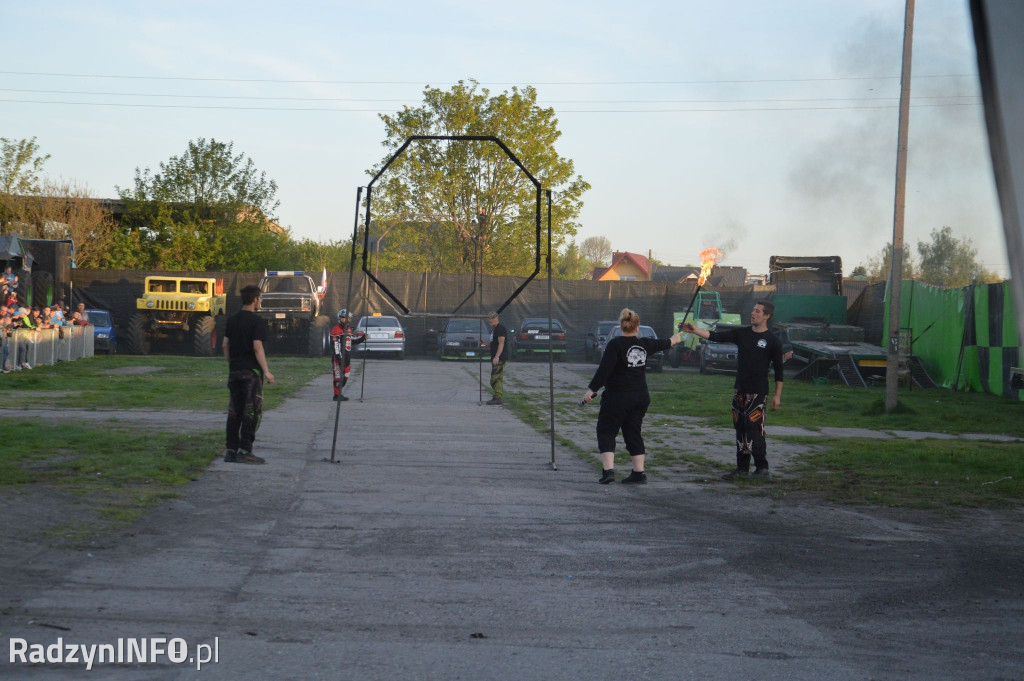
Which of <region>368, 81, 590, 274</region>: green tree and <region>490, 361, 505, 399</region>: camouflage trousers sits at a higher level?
<region>368, 81, 590, 274</region>: green tree

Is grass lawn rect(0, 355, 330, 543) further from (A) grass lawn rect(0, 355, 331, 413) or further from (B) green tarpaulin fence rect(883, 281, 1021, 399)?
(B) green tarpaulin fence rect(883, 281, 1021, 399)

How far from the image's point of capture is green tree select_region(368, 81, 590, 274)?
42.3 m

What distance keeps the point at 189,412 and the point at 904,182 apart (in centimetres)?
1289

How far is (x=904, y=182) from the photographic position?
17.9 meters

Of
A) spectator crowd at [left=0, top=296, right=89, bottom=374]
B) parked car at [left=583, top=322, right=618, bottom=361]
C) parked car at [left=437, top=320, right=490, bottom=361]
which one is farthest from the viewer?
parked car at [left=437, top=320, right=490, bottom=361]

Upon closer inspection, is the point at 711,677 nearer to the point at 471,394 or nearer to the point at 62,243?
the point at 471,394

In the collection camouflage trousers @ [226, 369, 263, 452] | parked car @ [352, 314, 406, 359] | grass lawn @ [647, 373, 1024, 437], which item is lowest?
grass lawn @ [647, 373, 1024, 437]

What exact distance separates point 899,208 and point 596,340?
17784 millimetres

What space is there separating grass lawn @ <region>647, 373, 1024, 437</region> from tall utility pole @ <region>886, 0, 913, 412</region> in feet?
2.59

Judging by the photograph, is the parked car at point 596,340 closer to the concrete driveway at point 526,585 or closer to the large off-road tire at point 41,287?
the large off-road tire at point 41,287

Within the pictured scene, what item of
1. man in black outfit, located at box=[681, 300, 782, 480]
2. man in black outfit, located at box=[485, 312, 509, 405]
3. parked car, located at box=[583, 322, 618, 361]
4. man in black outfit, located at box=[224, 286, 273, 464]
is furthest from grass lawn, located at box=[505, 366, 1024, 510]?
parked car, located at box=[583, 322, 618, 361]

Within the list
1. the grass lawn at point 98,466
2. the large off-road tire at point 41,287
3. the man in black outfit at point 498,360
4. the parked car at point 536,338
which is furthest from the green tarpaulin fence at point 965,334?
the large off-road tire at point 41,287

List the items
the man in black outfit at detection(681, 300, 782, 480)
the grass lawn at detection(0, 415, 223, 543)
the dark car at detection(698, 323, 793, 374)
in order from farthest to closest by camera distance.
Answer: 1. the dark car at detection(698, 323, 793, 374)
2. the man in black outfit at detection(681, 300, 782, 480)
3. the grass lawn at detection(0, 415, 223, 543)

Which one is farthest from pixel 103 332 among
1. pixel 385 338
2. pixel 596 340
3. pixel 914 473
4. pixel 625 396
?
pixel 914 473
